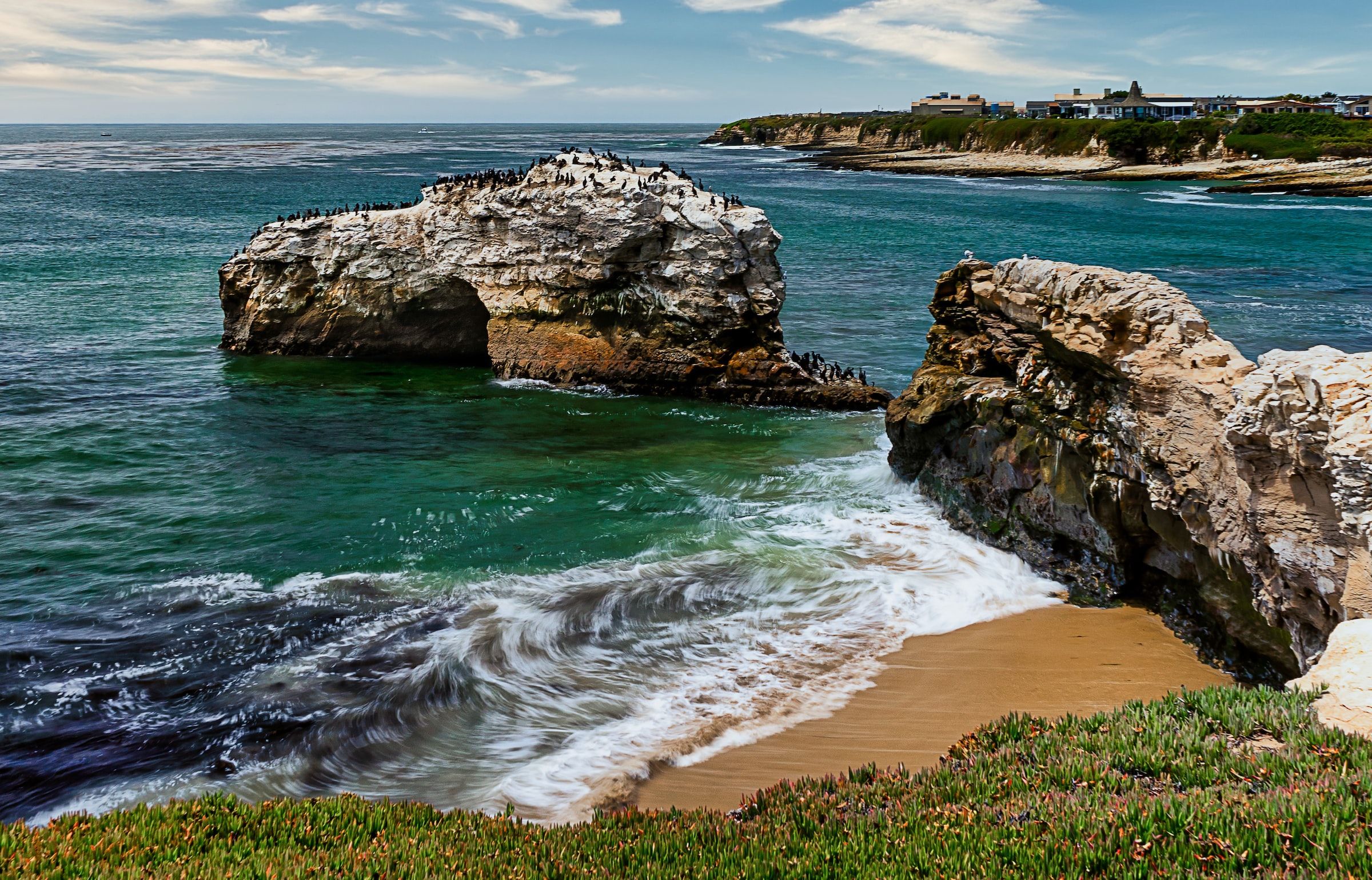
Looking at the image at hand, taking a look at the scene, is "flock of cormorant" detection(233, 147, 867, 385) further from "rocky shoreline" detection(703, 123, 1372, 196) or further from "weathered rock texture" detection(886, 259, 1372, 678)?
"rocky shoreline" detection(703, 123, 1372, 196)

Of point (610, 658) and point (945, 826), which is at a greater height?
point (945, 826)

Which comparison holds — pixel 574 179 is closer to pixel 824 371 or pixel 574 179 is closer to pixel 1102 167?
pixel 824 371

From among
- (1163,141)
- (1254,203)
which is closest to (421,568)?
(1254,203)

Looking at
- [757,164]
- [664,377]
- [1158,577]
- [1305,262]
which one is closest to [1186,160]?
[757,164]

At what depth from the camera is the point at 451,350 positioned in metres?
28.3

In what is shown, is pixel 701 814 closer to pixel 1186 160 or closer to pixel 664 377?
pixel 664 377

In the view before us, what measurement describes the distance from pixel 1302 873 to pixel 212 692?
408 inches

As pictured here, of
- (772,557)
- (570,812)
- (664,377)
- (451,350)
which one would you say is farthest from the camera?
(451,350)

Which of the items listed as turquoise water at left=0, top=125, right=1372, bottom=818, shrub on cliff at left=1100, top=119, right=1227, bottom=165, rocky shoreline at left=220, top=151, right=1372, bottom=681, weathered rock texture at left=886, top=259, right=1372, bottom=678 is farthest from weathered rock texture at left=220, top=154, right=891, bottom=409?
shrub on cliff at left=1100, top=119, right=1227, bottom=165

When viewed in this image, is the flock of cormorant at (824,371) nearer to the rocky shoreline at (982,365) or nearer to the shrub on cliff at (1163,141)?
the rocky shoreline at (982,365)

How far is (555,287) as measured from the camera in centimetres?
2533

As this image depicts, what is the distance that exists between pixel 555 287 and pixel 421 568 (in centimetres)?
1271

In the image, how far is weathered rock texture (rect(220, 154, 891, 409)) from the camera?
2409 cm

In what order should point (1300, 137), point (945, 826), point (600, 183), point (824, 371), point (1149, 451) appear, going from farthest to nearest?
point (1300, 137), point (600, 183), point (824, 371), point (1149, 451), point (945, 826)
